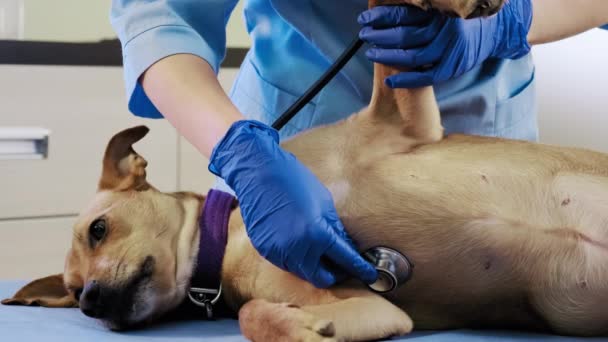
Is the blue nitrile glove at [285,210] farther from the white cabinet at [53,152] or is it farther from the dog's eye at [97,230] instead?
the white cabinet at [53,152]

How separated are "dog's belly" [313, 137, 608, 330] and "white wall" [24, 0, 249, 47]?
5.24ft

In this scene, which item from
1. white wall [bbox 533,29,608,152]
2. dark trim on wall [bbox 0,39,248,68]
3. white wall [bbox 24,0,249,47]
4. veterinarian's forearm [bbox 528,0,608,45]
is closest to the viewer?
veterinarian's forearm [bbox 528,0,608,45]

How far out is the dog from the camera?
110cm

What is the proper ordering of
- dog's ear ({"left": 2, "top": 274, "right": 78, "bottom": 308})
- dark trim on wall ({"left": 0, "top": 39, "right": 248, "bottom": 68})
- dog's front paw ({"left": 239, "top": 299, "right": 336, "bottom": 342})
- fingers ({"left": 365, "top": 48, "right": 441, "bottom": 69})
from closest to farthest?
dog's front paw ({"left": 239, "top": 299, "right": 336, "bottom": 342}) → fingers ({"left": 365, "top": 48, "right": 441, "bottom": 69}) → dog's ear ({"left": 2, "top": 274, "right": 78, "bottom": 308}) → dark trim on wall ({"left": 0, "top": 39, "right": 248, "bottom": 68})

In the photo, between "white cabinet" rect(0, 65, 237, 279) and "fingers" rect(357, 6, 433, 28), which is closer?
"fingers" rect(357, 6, 433, 28)

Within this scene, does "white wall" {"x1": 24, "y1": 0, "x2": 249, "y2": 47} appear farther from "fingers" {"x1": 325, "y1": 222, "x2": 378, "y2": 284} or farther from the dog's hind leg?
"fingers" {"x1": 325, "y1": 222, "x2": 378, "y2": 284}

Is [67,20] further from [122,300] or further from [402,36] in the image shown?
[402,36]

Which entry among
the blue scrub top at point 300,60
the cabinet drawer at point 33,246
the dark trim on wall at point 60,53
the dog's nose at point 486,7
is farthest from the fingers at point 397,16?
the cabinet drawer at point 33,246

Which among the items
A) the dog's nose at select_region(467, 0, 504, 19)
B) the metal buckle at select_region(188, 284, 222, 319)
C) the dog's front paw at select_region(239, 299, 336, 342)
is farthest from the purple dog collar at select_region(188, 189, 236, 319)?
the dog's nose at select_region(467, 0, 504, 19)

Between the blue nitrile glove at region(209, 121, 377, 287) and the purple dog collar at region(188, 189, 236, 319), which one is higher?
the blue nitrile glove at region(209, 121, 377, 287)

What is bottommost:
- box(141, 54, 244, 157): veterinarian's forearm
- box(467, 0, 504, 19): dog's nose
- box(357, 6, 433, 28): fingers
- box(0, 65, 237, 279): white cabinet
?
box(0, 65, 237, 279): white cabinet

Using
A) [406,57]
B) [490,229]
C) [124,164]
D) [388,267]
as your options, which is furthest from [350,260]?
[124,164]

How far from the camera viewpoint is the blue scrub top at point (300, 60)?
4.62 ft

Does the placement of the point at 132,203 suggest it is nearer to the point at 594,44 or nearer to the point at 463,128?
the point at 463,128
